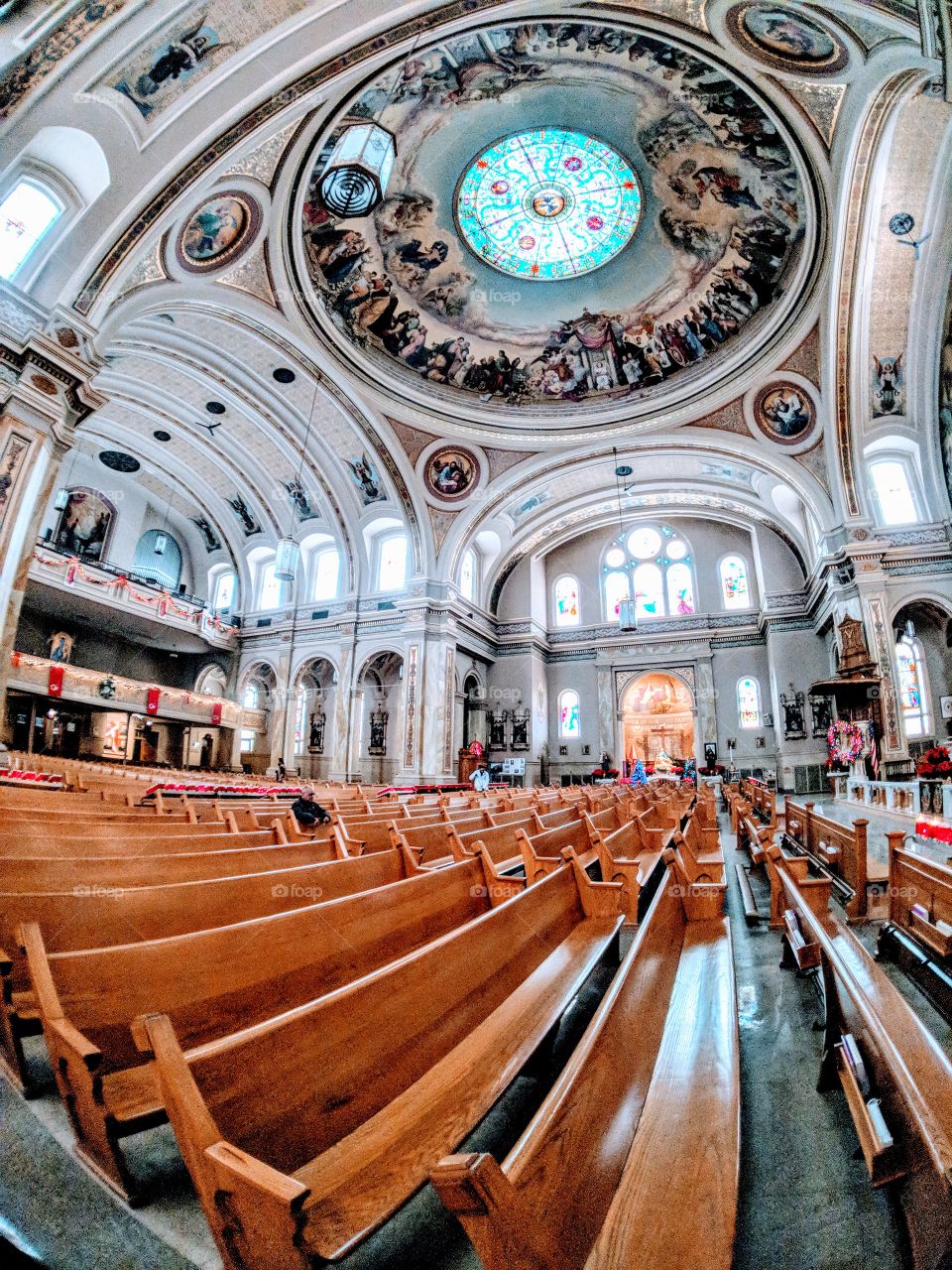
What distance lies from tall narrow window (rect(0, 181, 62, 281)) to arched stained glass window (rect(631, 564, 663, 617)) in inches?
695

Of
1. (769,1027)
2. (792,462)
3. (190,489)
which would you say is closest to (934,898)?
(769,1027)

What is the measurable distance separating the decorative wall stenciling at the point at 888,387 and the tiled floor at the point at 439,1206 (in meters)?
15.2

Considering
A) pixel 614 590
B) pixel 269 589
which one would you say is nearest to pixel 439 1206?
pixel 269 589

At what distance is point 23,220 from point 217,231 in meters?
3.45

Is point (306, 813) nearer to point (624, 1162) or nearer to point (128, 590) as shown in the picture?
point (624, 1162)

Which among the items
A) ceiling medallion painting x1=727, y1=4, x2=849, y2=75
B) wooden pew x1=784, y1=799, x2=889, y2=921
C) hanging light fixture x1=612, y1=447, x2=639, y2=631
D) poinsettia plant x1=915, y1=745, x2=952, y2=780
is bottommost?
wooden pew x1=784, y1=799, x2=889, y2=921

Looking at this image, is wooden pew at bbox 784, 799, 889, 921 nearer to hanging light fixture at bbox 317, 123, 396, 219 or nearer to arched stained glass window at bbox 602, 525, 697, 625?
hanging light fixture at bbox 317, 123, 396, 219

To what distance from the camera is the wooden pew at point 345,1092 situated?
729 mm

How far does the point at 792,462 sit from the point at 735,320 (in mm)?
3557

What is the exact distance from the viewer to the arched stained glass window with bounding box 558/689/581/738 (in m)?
21.3

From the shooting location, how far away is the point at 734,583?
2033 cm

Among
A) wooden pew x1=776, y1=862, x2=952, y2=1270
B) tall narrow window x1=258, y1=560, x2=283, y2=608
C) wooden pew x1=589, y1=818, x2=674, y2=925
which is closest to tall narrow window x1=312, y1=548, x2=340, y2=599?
tall narrow window x1=258, y1=560, x2=283, y2=608

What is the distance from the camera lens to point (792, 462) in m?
14.5

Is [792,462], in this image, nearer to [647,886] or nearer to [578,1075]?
[647,886]
